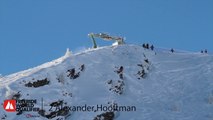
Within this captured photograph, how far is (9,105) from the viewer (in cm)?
5028

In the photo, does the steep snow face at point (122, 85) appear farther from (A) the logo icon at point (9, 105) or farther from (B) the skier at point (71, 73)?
(A) the logo icon at point (9, 105)

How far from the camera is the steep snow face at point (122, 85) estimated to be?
50094 millimetres

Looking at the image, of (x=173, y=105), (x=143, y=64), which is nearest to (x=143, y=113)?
(x=173, y=105)

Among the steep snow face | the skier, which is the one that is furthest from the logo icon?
the skier

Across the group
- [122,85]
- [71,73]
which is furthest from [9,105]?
[122,85]

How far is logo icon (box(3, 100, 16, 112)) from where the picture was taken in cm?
4956

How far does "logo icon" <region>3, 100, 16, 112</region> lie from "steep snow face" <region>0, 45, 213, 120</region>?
1.77 ft

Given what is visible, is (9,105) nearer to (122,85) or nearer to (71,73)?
(71,73)

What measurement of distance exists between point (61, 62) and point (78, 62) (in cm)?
187

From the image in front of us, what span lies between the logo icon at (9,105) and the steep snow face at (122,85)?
0.54 metres

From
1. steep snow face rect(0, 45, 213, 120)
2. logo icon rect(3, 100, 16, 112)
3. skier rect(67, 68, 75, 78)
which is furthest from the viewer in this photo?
skier rect(67, 68, 75, 78)

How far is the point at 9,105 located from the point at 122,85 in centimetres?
1187

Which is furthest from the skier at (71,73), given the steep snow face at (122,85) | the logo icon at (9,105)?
the logo icon at (9,105)

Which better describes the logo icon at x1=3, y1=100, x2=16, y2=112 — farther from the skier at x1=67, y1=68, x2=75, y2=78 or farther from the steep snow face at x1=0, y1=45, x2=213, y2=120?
the skier at x1=67, y1=68, x2=75, y2=78
